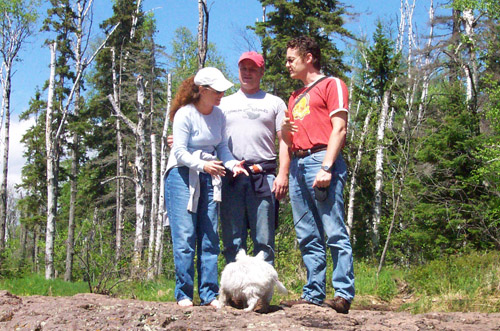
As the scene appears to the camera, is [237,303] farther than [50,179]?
No

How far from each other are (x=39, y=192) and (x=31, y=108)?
6.82 meters

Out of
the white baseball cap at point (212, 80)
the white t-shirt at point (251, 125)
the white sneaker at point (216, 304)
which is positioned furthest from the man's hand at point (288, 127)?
the white sneaker at point (216, 304)

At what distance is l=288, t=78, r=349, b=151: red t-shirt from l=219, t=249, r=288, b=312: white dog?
1.07 m

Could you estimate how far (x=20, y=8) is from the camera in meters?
21.5

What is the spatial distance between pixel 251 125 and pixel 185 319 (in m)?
1.75

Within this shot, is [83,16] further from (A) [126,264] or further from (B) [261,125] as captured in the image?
(B) [261,125]

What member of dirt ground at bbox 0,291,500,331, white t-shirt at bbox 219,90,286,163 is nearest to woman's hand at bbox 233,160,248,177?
white t-shirt at bbox 219,90,286,163

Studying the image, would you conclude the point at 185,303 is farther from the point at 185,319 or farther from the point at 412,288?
the point at 412,288

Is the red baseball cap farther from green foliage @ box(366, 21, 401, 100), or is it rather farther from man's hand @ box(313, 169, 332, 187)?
green foliage @ box(366, 21, 401, 100)

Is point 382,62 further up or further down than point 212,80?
further up

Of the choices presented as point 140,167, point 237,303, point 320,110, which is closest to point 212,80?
point 320,110

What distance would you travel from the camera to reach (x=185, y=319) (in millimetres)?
3371

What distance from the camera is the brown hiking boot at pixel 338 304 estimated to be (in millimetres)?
3783

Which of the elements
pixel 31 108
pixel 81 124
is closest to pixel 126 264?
pixel 81 124
